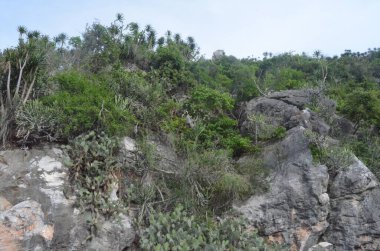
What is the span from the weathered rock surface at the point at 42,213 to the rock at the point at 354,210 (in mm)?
5988

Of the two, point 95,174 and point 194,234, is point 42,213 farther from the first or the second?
point 194,234

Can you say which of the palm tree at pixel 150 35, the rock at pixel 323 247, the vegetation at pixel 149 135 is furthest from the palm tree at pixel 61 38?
the rock at pixel 323 247

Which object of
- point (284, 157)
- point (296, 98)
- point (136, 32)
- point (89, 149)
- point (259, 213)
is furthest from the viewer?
point (136, 32)

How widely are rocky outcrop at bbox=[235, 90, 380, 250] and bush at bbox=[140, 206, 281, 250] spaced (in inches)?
33.6

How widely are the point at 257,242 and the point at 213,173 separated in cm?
227

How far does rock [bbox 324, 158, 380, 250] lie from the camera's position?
36.0 feet

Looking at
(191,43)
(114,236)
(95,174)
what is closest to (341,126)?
(95,174)

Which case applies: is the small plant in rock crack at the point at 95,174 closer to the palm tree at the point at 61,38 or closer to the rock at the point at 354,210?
the rock at the point at 354,210

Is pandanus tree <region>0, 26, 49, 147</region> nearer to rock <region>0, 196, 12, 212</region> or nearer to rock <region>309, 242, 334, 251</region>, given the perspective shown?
rock <region>0, 196, 12, 212</region>

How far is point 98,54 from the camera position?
695 inches

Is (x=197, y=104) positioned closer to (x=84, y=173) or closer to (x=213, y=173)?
(x=213, y=173)

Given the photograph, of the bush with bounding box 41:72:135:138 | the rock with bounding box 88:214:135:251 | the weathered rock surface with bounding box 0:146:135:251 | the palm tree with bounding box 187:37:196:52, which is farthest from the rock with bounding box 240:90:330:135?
the palm tree with bounding box 187:37:196:52

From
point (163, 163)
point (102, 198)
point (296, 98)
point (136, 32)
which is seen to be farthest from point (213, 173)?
point (136, 32)

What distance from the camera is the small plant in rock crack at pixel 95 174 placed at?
899cm
